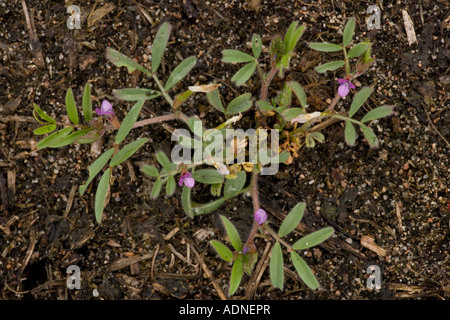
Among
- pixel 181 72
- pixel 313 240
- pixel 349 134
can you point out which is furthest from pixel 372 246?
pixel 181 72

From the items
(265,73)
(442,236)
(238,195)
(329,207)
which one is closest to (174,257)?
(238,195)

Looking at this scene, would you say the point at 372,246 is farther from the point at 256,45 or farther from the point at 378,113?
the point at 256,45

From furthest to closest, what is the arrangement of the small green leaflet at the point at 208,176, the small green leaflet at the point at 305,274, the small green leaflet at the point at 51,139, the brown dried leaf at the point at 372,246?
the brown dried leaf at the point at 372,246 → the small green leaflet at the point at 208,176 → the small green leaflet at the point at 305,274 → the small green leaflet at the point at 51,139

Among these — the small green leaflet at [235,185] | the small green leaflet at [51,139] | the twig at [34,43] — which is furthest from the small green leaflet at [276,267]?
the twig at [34,43]

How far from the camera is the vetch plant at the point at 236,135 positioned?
1.36 meters

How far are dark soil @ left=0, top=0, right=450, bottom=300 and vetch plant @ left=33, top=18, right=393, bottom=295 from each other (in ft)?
0.45

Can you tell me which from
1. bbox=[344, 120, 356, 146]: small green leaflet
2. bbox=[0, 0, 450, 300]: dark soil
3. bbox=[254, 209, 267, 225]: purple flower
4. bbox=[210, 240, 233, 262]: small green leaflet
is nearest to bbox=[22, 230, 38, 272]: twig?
bbox=[0, 0, 450, 300]: dark soil

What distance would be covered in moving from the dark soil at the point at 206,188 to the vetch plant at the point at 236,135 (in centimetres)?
14

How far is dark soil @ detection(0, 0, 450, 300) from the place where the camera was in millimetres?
1720

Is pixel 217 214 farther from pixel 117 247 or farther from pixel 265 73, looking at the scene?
pixel 265 73

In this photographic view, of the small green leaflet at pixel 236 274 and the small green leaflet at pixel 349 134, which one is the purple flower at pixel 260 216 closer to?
the small green leaflet at pixel 236 274

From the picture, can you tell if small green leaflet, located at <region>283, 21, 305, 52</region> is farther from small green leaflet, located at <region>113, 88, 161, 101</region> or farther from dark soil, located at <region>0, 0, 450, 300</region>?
small green leaflet, located at <region>113, 88, 161, 101</region>

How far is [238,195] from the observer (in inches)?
67.9

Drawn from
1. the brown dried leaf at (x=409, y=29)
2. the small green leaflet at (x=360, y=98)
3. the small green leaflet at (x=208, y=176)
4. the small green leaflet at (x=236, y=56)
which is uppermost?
the brown dried leaf at (x=409, y=29)
